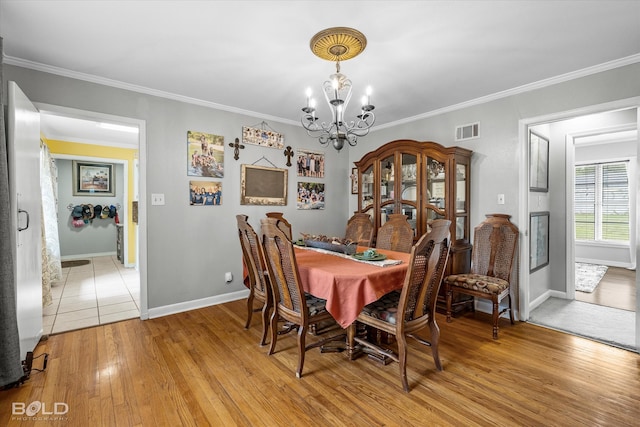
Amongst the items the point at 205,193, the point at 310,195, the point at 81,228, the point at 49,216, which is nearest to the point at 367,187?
the point at 310,195

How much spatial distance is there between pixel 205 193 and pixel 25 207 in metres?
1.55

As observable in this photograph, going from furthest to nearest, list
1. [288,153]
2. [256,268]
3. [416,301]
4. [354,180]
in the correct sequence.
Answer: [354,180] → [288,153] → [256,268] → [416,301]

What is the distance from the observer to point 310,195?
448 cm

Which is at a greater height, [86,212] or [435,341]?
[86,212]

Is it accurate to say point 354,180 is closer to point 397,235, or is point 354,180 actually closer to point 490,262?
point 397,235

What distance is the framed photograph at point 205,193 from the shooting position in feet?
11.2

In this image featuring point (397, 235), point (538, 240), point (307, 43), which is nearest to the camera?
point (307, 43)

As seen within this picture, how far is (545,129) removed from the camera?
12.2 ft

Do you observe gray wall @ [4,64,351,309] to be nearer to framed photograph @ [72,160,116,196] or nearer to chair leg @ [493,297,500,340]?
chair leg @ [493,297,500,340]

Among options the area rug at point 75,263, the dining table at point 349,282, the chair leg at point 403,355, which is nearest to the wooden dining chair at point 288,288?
the dining table at point 349,282

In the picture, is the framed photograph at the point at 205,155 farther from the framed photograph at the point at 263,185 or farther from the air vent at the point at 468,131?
the air vent at the point at 468,131

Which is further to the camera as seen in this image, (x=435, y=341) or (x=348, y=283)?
(x=435, y=341)

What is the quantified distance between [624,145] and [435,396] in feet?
21.6

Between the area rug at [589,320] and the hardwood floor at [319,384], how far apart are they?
0.22m
